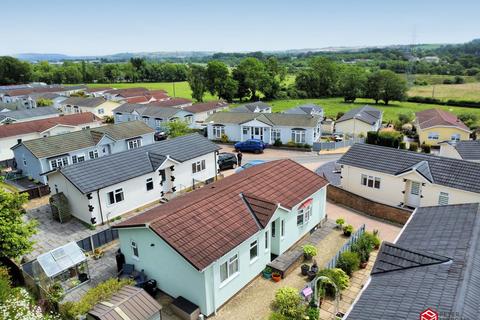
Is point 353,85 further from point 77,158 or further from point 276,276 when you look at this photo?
point 276,276

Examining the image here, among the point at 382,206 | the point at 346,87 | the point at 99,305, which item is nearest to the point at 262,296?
the point at 99,305

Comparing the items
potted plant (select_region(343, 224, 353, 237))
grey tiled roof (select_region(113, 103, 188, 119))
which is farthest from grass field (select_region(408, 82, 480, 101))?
potted plant (select_region(343, 224, 353, 237))

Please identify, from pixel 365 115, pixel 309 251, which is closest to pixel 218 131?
pixel 365 115

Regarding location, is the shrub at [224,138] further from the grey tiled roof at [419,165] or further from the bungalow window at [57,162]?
the grey tiled roof at [419,165]

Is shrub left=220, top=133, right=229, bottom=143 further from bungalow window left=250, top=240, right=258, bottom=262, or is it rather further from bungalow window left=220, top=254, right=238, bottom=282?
bungalow window left=220, top=254, right=238, bottom=282

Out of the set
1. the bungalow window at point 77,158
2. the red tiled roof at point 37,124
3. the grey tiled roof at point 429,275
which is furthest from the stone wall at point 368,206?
the red tiled roof at point 37,124

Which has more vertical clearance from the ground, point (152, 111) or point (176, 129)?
point (152, 111)
